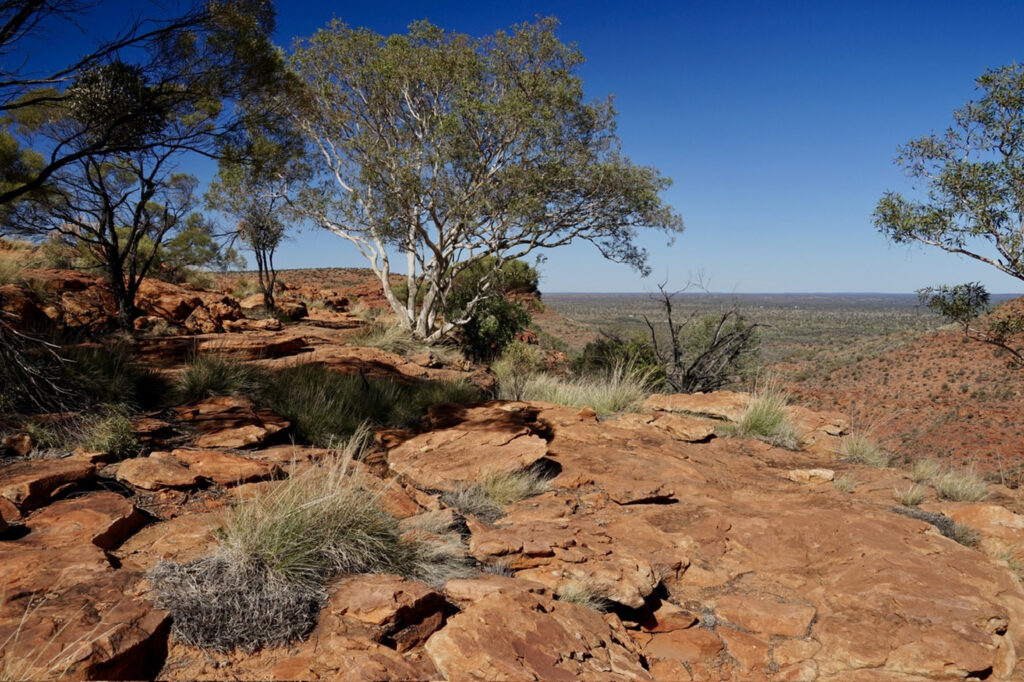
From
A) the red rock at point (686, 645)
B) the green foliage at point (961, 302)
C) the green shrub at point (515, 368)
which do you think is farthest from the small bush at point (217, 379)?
the green foliage at point (961, 302)

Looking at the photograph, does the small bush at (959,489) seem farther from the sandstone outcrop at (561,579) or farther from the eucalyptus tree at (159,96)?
the eucalyptus tree at (159,96)

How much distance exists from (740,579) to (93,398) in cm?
625

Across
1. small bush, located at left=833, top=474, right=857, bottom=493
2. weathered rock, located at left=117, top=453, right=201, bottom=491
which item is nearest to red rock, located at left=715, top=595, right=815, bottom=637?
small bush, located at left=833, top=474, right=857, bottom=493

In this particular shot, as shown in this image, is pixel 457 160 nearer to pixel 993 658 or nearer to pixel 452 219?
pixel 452 219

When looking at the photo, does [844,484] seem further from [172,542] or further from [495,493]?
[172,542]

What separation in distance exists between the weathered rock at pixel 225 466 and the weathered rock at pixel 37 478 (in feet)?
2.11

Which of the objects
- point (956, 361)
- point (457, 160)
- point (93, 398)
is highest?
point (457, 160)

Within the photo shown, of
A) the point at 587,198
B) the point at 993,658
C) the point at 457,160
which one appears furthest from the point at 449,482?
the point at 587,198

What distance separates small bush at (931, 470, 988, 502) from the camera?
6.79 metres

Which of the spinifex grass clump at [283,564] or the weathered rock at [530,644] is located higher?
the spinifex grass clump at [283,564]

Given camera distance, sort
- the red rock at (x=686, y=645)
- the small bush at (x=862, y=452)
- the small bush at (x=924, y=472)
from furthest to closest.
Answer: the small bush at (x=862, y=452), the small bush at (x=924, y=472), the red rock at (x=686, y=645)

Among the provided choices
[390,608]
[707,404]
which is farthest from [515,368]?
[390,608]

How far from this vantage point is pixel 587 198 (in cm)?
1538

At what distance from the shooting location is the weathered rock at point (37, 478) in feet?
11.5
